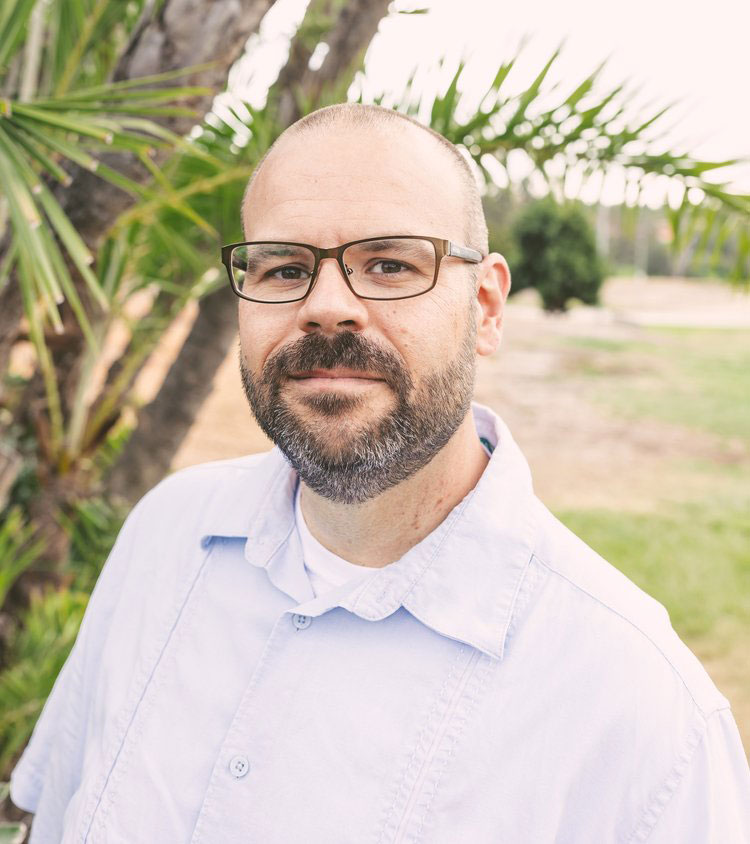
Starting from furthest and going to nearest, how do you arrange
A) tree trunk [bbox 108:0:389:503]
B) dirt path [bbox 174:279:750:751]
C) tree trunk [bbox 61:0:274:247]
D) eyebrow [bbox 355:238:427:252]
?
dirt path [bbox 174:279:750:751] → tree trunk [bbox 108:0:389:503] → tree trunk [bbox 61:0:274:247] → eyebrow [bbox 355:238:427:252]

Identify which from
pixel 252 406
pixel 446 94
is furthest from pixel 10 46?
pixel 446 94

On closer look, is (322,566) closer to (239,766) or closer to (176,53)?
(239,766)

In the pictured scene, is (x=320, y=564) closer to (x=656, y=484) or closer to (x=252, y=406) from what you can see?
(x=252, y=406)

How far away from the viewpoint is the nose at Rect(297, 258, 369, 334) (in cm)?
127

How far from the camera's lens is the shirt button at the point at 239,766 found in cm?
120

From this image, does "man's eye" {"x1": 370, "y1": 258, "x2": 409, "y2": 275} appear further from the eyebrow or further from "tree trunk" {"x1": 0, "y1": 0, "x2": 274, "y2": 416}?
"tree trunk" {"x1": 0, "y1": 0, "x2": 274, "y2": 416}

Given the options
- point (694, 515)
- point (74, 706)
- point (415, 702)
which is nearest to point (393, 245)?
point (415, 702)

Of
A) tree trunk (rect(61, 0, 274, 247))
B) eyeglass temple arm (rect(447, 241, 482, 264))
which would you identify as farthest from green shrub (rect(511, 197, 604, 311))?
eyeglass temple arm (rect(447, 241, 482, 264))

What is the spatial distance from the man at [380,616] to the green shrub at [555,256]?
17.9 meters

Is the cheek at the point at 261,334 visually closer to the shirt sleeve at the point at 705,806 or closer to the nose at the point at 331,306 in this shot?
the nose at the point at 331,306

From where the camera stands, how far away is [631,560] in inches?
237

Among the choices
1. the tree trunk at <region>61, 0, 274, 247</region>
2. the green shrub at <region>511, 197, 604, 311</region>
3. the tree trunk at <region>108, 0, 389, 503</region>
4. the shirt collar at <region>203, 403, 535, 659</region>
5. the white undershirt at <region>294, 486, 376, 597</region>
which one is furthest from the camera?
the green shrub at <region>511, 197, 604, 311</region>

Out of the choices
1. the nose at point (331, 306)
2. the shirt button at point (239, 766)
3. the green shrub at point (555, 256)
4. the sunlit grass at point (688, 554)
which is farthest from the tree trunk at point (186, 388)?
the green shrub at point (555, 256)

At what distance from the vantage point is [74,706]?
1615 millimetres
